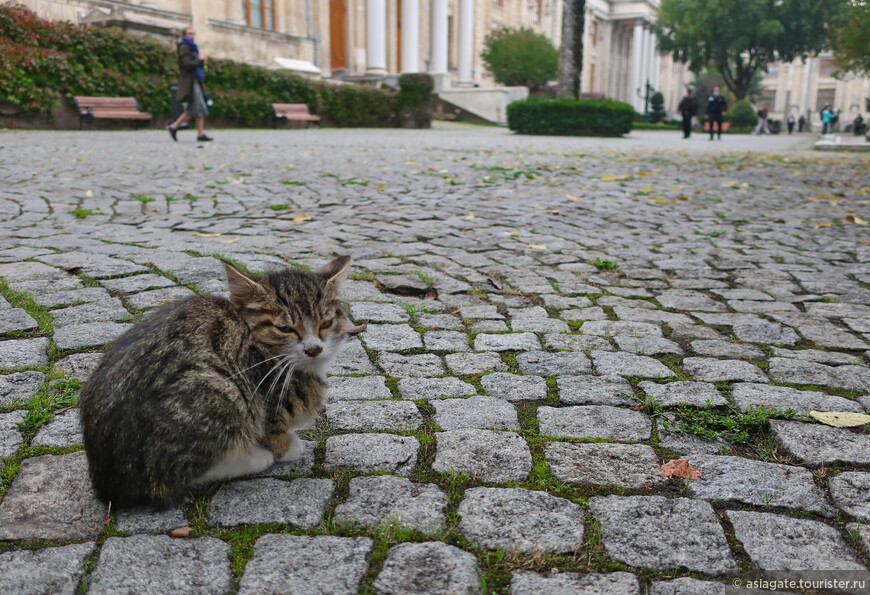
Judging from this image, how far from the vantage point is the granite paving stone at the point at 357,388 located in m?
3.28

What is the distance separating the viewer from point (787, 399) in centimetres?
325

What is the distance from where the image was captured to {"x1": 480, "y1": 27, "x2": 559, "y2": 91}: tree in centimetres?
4028

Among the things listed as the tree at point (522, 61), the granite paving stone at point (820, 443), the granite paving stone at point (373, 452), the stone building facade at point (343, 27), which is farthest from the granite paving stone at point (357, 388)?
the tree at point (522, 61)

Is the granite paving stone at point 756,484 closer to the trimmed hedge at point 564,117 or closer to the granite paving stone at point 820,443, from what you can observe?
the granite paving stone at point 820,443

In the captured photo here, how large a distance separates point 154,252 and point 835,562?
16.3ft

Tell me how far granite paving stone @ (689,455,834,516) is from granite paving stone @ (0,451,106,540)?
6.61ft

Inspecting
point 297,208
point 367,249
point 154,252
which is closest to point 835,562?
point 367,249

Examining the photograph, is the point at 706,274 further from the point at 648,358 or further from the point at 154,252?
the point at 154,252

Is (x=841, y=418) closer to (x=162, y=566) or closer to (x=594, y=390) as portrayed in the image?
(x=594, y=390)

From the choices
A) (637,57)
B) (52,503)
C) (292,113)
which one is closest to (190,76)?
(292,113)

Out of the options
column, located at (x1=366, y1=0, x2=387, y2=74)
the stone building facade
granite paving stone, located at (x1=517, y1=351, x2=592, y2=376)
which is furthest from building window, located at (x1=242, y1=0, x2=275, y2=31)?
granite paving stone, located at (x1=517, y1=351, x2=592, y2=376)

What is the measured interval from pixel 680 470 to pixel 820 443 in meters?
0.67

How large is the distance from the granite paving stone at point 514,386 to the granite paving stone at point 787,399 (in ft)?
2.92

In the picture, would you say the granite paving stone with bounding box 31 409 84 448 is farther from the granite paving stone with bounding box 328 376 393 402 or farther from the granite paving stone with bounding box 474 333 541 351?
the granite paving stone with bounding box 474 333 541 351
